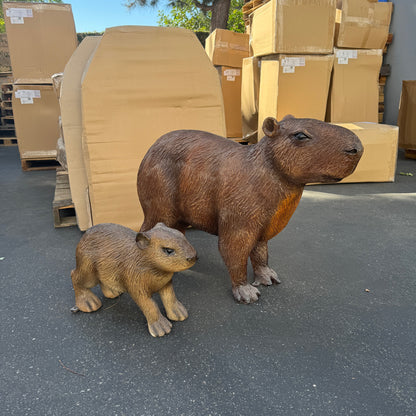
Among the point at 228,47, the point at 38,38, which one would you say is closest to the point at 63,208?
the point at 38,38

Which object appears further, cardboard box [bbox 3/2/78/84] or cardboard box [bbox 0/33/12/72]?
Result: cardboard box [bbox 0/33/12/72]

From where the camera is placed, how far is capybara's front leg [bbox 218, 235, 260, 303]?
1839mm

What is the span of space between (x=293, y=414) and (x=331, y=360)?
1.18 ft

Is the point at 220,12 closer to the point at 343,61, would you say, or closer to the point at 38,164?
the point at 343,61

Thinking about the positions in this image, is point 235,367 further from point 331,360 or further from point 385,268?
point 385,268

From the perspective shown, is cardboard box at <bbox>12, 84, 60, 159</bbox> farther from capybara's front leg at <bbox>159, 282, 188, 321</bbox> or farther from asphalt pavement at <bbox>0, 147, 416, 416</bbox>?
capybara's front leg at <bbox>159, 282, 188, 321</bbox>

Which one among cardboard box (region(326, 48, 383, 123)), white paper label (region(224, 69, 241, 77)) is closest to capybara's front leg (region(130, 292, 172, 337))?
cardboard box (region(326, 48, 383, 123))

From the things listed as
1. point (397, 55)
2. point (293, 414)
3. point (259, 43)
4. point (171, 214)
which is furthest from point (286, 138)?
point (397, 55)

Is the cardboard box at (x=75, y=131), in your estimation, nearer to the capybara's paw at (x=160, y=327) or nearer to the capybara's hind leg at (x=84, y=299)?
the capybara's hind leg at (x=84, y=299)

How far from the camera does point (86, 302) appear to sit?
6.06ft

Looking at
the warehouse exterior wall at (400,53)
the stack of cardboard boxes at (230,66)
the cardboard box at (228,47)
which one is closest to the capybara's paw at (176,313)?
the stack of cardboard boxes at (230,66)

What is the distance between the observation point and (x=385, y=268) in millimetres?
2338

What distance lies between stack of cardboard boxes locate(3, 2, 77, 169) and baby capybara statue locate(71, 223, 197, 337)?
427 centimetres

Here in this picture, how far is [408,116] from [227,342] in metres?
5.72
